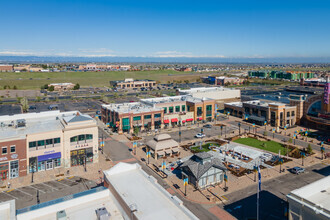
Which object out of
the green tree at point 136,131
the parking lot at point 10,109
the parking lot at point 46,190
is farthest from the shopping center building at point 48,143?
the parking lot at point 10,109

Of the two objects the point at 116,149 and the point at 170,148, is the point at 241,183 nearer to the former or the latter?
the point at 170,148

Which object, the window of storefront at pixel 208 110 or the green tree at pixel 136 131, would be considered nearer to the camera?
the green tree at pixel 136 131

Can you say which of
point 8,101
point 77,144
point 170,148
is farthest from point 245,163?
point 8,101

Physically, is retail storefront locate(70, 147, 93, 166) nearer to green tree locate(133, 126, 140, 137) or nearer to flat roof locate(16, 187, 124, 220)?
green tree locate(133, 126, 140, 137)

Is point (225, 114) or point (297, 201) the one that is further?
point (225, 114)

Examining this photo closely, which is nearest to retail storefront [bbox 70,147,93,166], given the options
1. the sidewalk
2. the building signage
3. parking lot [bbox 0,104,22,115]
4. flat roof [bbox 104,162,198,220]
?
the sidewalk

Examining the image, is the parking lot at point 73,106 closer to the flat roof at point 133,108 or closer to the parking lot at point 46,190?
the flat roof at point 133,108

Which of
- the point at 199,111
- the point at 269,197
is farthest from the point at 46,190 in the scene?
the point at 199,111
